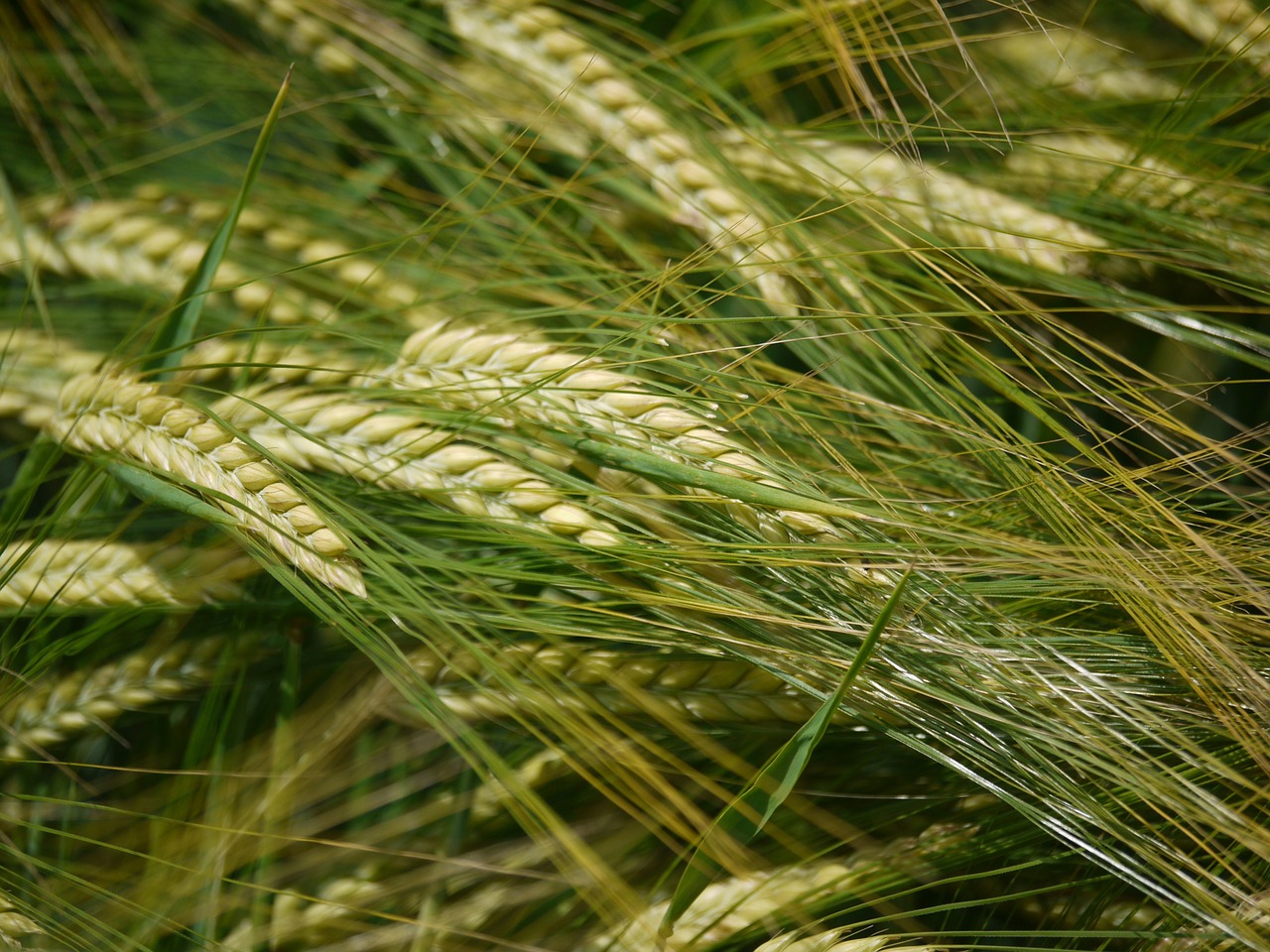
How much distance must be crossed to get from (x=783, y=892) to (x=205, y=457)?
345 millimetres

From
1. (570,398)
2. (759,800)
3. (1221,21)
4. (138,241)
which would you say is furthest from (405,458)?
(1221,21)

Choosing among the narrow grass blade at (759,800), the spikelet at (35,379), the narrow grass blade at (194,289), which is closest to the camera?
the narrow grass blade at (759,800)

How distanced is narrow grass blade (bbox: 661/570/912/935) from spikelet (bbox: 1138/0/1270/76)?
16.8 inches

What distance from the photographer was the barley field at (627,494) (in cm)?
35

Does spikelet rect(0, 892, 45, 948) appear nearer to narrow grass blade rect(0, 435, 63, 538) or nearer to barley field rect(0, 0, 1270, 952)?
barley field rect(0, 0, 1270, 952)

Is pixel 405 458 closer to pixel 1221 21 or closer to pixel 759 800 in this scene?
pixel 759 800

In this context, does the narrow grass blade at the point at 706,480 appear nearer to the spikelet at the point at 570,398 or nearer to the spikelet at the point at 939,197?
the spikelet at the point at 570,398

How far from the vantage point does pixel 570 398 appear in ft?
1.27

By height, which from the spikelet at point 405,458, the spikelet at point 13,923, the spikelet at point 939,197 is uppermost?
the spikelet at point 939,197

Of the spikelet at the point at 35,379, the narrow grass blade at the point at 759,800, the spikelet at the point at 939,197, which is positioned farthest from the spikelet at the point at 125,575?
the spikelet at the point at 939,197

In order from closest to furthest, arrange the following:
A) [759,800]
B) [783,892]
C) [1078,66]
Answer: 1. [759,800]
2. [783,892]
3. [1078,66]

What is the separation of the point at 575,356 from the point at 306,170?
352mm

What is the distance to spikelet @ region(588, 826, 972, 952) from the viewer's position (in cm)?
41

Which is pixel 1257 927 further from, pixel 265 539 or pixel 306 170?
pixel 306 170
